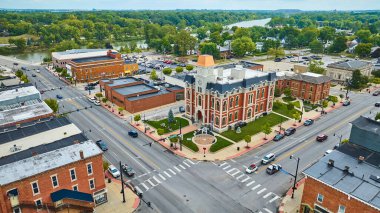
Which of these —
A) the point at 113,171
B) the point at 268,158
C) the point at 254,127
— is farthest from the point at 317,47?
the point at 113,171

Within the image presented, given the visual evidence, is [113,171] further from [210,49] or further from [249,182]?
[210,49]

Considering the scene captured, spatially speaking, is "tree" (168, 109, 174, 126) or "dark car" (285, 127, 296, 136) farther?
"tree" (168, 109, 174, 126)

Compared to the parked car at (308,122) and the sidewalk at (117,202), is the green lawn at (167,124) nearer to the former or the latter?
the sidewalk at (117,202)

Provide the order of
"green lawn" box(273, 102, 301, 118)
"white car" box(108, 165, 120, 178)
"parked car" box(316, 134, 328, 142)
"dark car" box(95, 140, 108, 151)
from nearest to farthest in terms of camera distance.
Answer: "white car" box(108, 165, 120, 178), "dark car" box(95, 140, 108, 151), "parked car" box(316, 134, 328, 142), "green lawn" box(273, 102, 301, 118)

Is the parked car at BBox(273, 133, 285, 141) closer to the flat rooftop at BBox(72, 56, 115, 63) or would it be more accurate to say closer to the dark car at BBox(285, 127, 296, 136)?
the dark car at BBox(285, 127, 296, 136)

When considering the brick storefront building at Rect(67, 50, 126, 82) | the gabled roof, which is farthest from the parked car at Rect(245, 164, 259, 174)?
the brick storefront building at Rect(67, 50, 126, 82)

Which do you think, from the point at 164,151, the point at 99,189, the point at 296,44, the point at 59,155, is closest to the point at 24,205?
the point at 59,155
